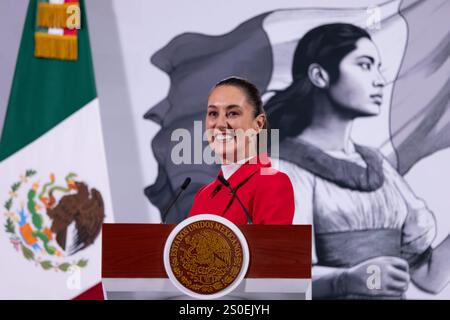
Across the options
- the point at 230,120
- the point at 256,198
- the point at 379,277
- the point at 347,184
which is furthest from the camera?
the point at 347,184

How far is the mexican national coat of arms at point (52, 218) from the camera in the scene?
4.64 m

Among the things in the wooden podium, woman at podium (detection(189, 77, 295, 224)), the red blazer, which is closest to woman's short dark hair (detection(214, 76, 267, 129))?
woman at podium (detection(189, 77, 295, 224))

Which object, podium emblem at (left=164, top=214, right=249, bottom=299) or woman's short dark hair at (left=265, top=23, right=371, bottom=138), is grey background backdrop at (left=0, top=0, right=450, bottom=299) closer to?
woman's short dark hair at (left=265, top=23, right=371, bottom=138)

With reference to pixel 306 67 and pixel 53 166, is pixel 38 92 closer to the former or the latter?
pixel 53 166

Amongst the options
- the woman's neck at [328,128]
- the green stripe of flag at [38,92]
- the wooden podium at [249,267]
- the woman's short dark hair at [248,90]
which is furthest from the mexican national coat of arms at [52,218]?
the wooden podium at [249,267]

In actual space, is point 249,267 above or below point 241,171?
below

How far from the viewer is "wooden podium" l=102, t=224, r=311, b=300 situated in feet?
8.14

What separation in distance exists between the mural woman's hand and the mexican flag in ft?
4.82

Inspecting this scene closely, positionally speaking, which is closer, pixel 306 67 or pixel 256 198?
pixel 256 198

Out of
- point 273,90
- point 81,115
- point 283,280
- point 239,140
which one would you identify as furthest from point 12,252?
point 283,280

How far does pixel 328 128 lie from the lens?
15.7 feet

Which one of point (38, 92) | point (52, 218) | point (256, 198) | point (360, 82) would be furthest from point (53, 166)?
point (256, 198)

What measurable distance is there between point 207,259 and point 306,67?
2499 mm
